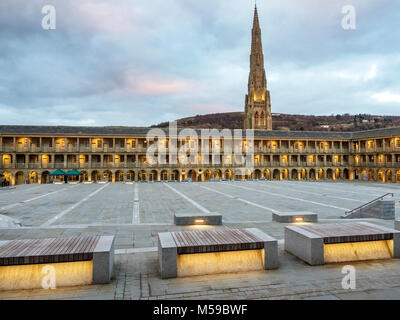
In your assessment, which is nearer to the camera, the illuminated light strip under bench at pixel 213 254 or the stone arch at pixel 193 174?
the illuminated light strip under bench at pixel 213 254

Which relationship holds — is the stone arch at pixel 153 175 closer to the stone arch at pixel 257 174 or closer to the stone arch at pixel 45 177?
the stone arch at pixel 45 177

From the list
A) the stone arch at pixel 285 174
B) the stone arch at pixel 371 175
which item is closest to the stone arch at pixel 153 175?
the stone arch at pixel 285 174

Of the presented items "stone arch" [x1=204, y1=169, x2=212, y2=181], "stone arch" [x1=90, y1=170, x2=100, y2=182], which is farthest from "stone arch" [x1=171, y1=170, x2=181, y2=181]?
"stone arch" [x1=90, y1=170, x2=100, y2=182]

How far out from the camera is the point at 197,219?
34.3 feet

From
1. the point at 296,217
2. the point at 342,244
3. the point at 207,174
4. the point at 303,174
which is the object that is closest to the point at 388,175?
the point at 303,174

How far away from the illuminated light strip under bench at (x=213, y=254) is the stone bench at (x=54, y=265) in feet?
3.76

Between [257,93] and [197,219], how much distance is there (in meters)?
81.7

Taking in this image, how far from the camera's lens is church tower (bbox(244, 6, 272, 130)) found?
276ft

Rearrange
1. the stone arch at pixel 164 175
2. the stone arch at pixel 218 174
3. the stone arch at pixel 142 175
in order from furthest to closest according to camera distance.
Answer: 1. the stone arch at pixel 218 174
2. the stone arch at pixel 164 175
3. the stone arch at pixel 142 175

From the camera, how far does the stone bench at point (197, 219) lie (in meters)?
10.3

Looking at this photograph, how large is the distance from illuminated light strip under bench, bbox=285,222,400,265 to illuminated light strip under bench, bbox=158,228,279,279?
3.05ft

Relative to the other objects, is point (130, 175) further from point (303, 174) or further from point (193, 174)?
point (303, 174)

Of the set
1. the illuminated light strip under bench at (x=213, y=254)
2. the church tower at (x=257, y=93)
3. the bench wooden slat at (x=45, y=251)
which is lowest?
the illuminated light strip under bench at (x=213, y=254)

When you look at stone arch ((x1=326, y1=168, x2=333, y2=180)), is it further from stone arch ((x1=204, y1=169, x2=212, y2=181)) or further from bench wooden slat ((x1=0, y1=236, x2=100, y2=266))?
bench wooden slat ((x1=0, y1=236, x2=100, y2=266))
